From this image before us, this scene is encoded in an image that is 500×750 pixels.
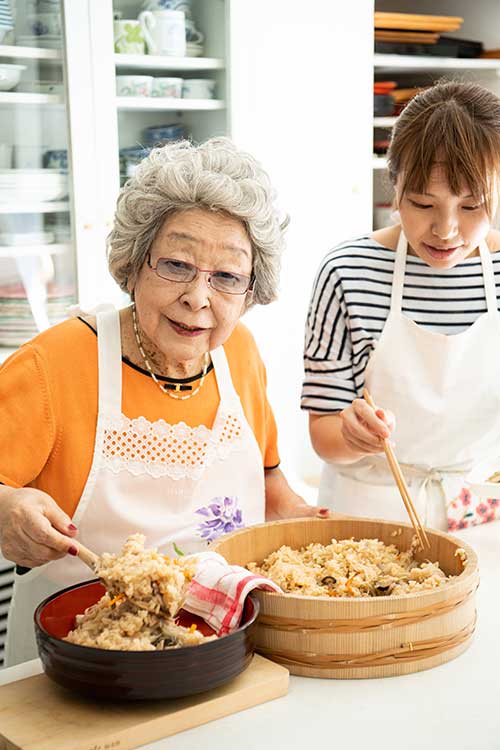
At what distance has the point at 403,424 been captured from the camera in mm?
1926

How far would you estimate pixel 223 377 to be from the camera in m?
1.75

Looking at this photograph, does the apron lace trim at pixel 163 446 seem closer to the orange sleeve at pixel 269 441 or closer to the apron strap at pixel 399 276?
the orange sleeve at pixel 269 441

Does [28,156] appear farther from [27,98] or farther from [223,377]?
[223,377]

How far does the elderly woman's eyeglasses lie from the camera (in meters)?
→ 1.55

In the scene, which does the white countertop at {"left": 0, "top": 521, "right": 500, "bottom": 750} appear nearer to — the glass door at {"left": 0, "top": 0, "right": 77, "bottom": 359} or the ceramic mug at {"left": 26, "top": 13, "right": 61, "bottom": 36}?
the glass door at {"left": 0, "top": 0, "right": 77, "bottom": 359}

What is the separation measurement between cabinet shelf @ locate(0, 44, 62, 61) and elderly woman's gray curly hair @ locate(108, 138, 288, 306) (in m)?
1.38

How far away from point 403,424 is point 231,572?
78 cm

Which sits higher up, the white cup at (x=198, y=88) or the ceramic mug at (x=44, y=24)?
the ceramic mug at (x=44, y=24)

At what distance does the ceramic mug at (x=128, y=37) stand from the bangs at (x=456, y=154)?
1.49 metres

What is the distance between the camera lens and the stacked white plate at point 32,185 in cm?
286

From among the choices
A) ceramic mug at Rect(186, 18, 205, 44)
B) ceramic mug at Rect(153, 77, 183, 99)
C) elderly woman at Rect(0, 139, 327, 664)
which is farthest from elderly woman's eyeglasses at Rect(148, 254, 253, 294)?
ceramic mug at Rect(186, 18, 205, 44)

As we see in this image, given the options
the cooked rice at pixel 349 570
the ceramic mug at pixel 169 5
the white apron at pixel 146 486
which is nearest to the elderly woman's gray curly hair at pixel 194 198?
the white apron at pixel 146 486

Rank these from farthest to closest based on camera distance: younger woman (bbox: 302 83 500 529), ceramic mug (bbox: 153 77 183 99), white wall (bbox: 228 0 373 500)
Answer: white wall (bbox: 228 0 373 500) → ceramic mug (bbox: 153 77 183 99) → younger woman (bbox: 302 83 500 529)

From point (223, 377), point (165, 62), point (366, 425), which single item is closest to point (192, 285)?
point (223, 377)
